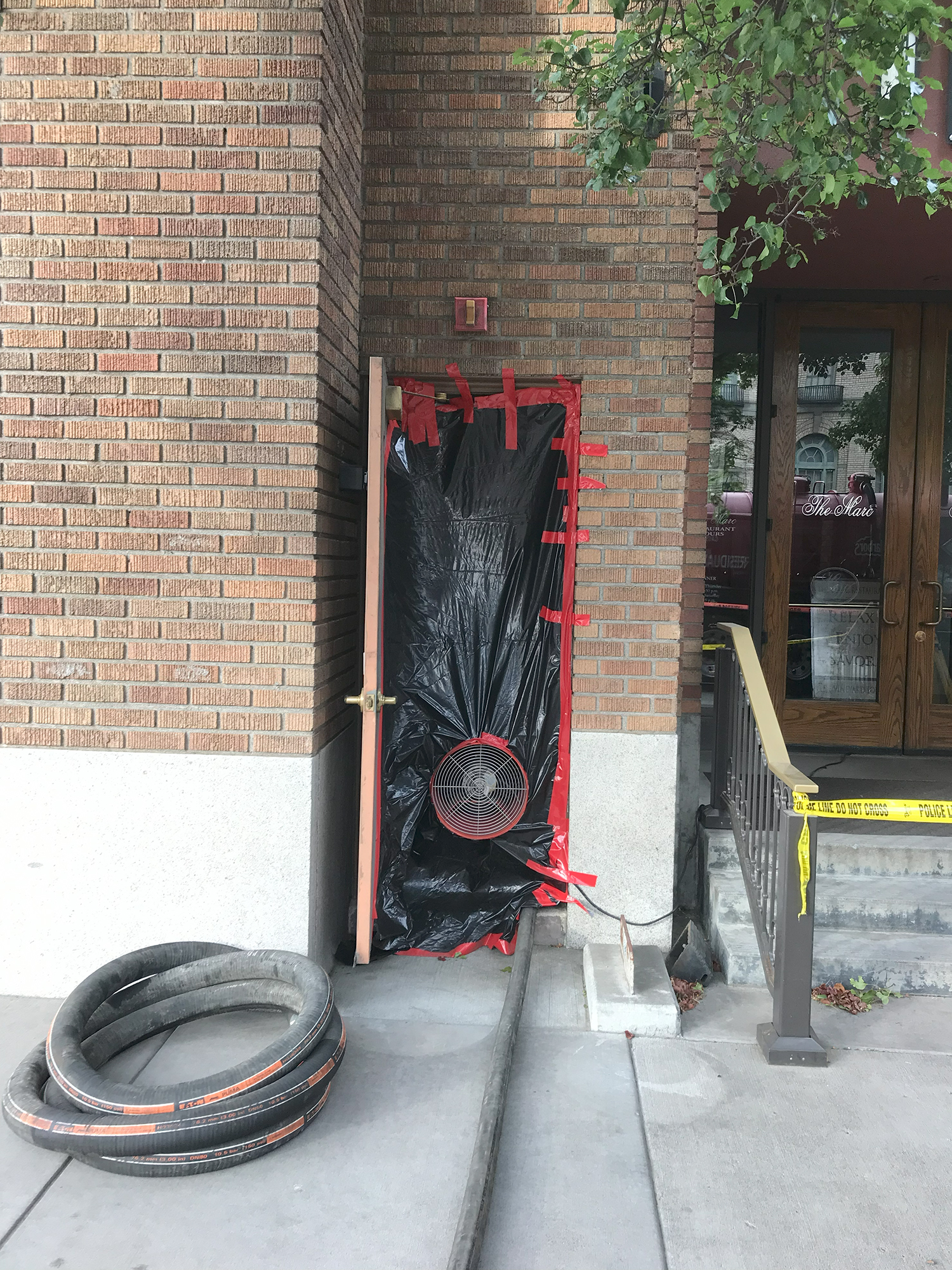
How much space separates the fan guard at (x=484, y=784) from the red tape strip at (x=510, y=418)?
141cm

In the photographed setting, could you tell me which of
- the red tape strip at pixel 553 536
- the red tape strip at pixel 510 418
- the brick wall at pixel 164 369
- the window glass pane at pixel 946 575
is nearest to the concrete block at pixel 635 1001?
the brick wall at pixel 164 369

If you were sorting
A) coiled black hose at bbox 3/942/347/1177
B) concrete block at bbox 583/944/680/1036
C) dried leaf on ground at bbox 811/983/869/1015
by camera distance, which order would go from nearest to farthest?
coiled black hose at bbox 3/942/347/1177
concrete block at bbox 583/944/680/1036
dried leaf on ground at bbox 811/983/869/1015

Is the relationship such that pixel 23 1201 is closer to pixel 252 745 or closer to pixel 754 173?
pixel 252 745

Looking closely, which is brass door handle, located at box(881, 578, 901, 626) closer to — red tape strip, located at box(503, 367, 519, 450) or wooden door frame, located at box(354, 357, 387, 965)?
red tape strip, located at box(503, 367, 519, 450)

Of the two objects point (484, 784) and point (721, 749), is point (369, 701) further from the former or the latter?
point (721, 749)

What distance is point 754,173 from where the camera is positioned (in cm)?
346

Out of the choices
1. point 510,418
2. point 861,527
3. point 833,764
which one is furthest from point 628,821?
point 861,527

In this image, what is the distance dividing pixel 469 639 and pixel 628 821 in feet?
3.74

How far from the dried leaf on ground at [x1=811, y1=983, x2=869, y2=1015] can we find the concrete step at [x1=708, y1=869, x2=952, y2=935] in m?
0.34

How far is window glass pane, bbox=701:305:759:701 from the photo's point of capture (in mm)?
6492

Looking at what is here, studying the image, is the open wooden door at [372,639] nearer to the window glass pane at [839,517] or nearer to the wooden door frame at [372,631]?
the wooden door frame at [372,631]

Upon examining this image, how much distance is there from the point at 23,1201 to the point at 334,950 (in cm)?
183

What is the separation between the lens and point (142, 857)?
12.8ft

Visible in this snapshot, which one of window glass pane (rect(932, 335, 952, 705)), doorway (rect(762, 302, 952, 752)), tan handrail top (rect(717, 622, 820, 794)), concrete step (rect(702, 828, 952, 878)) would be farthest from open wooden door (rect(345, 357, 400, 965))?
window glass pane (rect(932, 335, 952, 705))
